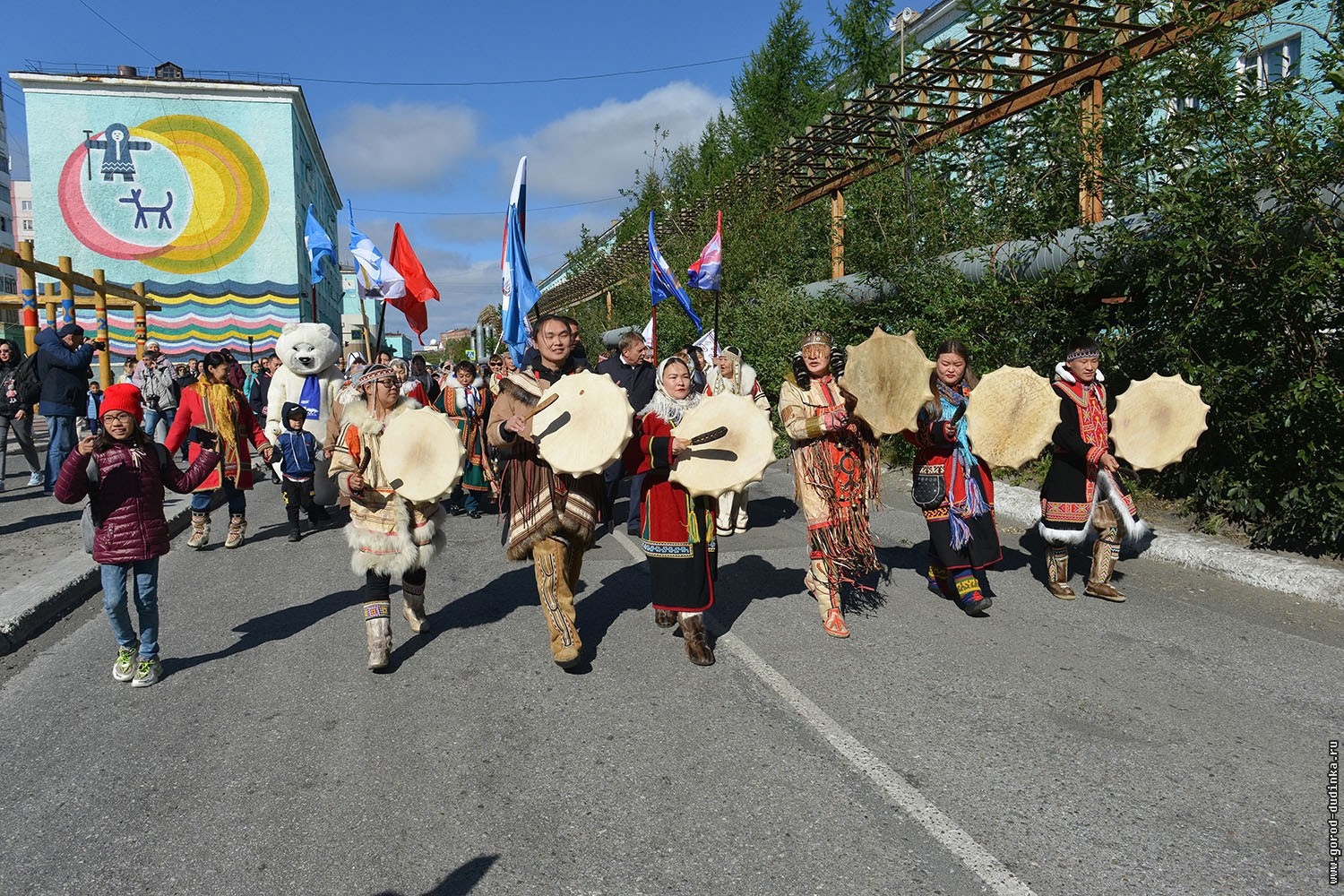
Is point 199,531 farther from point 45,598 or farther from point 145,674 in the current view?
point 145,674

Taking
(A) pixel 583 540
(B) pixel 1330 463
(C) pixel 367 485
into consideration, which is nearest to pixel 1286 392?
(B) pixel 1330 463

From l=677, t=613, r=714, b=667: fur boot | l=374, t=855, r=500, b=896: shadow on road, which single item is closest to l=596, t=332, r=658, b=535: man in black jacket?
l=677, t=613, r=714, b=667: fur boot

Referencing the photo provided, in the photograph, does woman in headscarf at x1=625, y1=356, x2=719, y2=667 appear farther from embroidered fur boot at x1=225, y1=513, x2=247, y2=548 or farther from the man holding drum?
embroidered fur boot at x1=225, y1=513, x2=247, y2=548

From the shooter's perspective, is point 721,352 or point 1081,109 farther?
point 721,352

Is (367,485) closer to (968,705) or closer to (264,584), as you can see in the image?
(264,584)

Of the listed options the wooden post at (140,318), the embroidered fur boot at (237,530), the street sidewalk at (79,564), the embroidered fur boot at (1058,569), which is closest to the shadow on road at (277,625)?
the street sidewalk at (79,564)

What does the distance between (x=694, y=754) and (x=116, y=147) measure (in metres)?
41.7

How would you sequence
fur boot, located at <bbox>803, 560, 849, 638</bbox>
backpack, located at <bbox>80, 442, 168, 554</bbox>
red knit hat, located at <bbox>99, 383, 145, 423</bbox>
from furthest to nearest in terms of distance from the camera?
fur boot, located at <bbox>803, 560, 849, 638</bbox>, red knit hat, located at <bbox>99, 383, 145, 423</bbox>, backpack, located at <bbox>80, 442, 168, 554</bbox>

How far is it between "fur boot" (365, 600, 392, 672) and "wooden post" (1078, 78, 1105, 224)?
290 inches

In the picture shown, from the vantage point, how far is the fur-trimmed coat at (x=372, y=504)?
4.80 metres

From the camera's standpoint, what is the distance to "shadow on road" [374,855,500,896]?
8.95 feet

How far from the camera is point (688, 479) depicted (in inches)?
181

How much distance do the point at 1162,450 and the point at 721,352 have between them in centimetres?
467

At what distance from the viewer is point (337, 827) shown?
3117 mm
